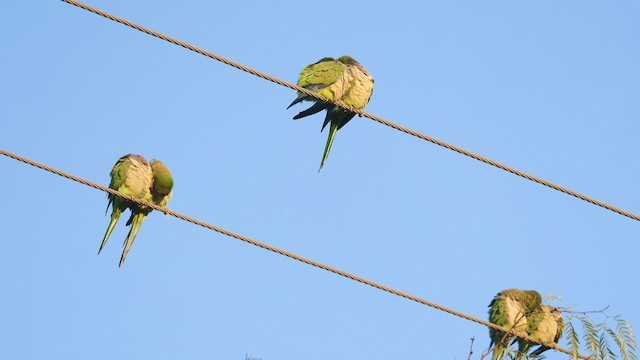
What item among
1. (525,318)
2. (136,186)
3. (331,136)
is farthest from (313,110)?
(525,318)

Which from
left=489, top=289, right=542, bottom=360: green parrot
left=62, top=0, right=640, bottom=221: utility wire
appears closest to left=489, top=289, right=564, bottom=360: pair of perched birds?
left=489, top=289, right=542, bottom=360: green parrot

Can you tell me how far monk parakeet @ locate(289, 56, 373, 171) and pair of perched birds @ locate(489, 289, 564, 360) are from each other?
7.18 ft

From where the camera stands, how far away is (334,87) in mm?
9680

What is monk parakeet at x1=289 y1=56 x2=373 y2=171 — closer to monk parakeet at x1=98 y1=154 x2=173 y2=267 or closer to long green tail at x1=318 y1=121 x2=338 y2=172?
long green tail at x1=318 y1=121 x2=338 y2=172

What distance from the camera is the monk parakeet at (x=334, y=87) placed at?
9.69 metres

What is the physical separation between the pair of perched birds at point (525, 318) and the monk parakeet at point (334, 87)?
2187 millimetres

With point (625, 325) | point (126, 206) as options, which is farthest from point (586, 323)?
point (126, 206)

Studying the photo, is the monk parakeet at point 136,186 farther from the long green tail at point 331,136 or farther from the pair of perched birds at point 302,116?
the long green tail at point 331,136

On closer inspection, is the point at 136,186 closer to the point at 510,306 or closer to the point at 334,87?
the point at 334,87

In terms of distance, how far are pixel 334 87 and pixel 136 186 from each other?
238 centimetres

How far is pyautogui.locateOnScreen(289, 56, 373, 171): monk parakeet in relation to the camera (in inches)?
381

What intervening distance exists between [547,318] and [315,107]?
3.04m

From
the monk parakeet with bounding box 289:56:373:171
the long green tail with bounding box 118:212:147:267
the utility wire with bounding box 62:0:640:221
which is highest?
the monk parakeet with bounding box 289:56:373:171

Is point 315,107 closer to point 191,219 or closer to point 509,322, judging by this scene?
A: point 509,322
